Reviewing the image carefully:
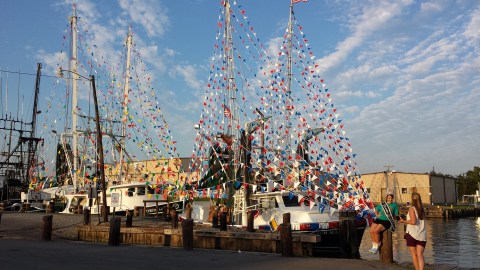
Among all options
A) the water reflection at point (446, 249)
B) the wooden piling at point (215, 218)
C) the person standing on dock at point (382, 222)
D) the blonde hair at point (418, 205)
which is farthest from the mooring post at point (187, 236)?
the water reflection at point (446, 249)

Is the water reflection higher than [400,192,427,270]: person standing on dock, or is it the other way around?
[400,192,427,270]: person standing on dock

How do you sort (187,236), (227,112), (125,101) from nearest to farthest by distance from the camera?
(187,236) < (227,112) < (125,101)

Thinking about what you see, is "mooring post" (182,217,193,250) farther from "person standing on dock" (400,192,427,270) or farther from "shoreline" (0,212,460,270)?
"person standing on dock" (400,192,427,270)

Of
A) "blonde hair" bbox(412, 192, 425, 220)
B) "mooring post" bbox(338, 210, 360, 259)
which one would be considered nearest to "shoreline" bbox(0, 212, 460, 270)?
"blonde hair" bbox(412, 192, 425, 220)

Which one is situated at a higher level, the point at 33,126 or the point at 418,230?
the point at 33,126

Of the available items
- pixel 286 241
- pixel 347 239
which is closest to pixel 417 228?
pixel 286 241

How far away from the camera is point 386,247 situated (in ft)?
39.2

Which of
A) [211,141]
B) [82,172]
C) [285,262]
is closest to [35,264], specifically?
[285,262]

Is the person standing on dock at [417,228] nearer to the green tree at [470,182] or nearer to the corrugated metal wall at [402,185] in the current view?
the corrugated metal wall at [402,185]

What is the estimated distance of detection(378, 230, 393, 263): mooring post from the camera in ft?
39.0

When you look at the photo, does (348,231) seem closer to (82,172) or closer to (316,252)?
(316,252)

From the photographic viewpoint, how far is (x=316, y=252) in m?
19.8

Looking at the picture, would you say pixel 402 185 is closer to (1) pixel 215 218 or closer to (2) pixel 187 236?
(1) pixel 215 218

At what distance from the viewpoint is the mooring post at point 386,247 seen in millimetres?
11898
